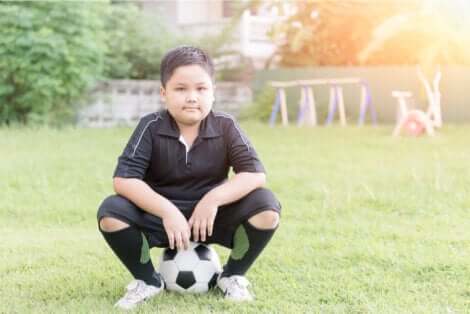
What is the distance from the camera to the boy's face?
130 inches

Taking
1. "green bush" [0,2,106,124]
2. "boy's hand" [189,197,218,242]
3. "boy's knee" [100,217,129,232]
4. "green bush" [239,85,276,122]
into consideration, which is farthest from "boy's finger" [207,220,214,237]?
"green bush" [239,85,276,122]

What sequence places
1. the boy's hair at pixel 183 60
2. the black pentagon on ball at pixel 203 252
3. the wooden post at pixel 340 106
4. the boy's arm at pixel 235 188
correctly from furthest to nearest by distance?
the wooden post at pixel 340 106
the black pentagon on ball at pixel 203 252
the boy's hair at pixel 183 60
the boy's arm at pixel 235 188

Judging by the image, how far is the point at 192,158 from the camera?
134 inches

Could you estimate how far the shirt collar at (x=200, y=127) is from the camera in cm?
340

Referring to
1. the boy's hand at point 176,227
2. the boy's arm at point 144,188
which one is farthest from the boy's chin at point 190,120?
the boy's hand at point 176,227

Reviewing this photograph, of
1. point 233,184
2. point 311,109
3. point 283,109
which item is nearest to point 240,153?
point 233,184

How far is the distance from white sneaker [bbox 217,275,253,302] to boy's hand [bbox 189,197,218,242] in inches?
10.7

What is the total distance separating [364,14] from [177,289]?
38.6 feet

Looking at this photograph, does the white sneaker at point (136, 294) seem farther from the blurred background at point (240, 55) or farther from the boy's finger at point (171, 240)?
the blurred background at point (240, 55)

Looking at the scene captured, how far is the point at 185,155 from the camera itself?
11.2ft

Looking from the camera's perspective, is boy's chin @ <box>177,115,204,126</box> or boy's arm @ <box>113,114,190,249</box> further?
boy's chin @ <box>177,115,204,126</box>

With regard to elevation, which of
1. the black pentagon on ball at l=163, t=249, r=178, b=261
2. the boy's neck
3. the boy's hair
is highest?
the boy's hair

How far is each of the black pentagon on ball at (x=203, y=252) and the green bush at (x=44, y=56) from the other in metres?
8.58

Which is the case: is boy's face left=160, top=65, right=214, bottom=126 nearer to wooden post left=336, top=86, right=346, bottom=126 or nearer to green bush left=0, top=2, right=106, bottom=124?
green bush left=0, top=2, right=106, bottom=124
